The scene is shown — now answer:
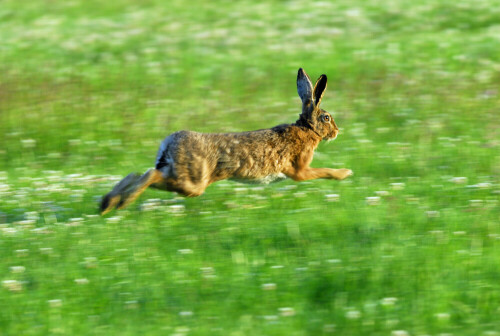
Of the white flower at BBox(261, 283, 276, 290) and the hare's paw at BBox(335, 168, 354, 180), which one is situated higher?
the hare's paw at BBox(335, 168, 354, 180)

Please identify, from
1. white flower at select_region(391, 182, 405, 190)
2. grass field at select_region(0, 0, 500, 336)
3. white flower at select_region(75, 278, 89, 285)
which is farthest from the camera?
white flower at select_region(391, 182, 405, 190)

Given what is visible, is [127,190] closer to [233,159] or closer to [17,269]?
[233,159]

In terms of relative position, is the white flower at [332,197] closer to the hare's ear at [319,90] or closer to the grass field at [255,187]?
the grass field at [255,187]

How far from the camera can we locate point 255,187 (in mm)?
10023

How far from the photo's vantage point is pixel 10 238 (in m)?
8.11

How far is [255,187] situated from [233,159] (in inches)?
49.4

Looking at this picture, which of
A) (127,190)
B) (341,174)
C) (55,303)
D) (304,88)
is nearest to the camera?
(55,303)

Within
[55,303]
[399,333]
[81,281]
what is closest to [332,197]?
[399,333]

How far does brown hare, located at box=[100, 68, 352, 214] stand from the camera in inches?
338

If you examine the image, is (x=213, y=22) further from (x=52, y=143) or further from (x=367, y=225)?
(x=367, y=225)

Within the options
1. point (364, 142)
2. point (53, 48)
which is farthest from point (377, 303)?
point (53, 48)

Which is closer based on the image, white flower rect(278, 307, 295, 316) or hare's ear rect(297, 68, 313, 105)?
white flower rect(278, 307, 295, 316)

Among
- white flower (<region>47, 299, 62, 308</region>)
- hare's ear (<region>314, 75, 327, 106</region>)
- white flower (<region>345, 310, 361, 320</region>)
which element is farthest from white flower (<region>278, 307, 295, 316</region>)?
hare's ear (<region>314, 75, 327, 106</region>)

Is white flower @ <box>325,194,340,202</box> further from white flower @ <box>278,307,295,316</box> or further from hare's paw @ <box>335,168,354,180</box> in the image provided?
white flower @ <box>278,307,295,316</box>
